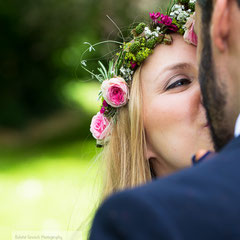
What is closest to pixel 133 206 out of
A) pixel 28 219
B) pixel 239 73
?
pixel 239 73

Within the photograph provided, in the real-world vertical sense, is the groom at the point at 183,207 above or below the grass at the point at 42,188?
below

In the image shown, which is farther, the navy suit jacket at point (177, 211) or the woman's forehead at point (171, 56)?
the woman's forehead at point (171, 56)

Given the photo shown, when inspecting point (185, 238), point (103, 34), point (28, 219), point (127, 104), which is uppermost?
point (103, 34)

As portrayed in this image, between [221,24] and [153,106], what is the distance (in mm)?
1641

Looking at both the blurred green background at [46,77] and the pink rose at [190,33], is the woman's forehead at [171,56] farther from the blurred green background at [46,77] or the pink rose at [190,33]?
the blurred green background at [46,77]

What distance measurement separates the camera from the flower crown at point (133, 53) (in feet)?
11.9

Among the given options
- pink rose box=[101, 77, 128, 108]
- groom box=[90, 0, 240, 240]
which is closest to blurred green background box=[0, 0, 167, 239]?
pink rose box=[101, 77, 128, 108]

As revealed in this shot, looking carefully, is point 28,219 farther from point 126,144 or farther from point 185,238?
point 185,238

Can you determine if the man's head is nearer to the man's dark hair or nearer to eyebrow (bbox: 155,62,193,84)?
the man's dark hair

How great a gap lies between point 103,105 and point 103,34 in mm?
13790

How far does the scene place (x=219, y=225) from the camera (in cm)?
135

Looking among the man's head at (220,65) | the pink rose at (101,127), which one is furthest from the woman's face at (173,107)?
the man's head at (220,65)

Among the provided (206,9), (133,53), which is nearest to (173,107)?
(133,53)

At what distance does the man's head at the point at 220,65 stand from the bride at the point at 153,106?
1.24m
